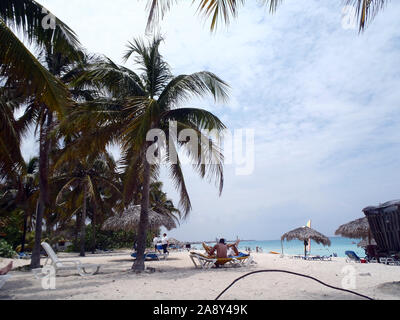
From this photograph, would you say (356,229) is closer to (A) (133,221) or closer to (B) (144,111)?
(A) (133,221)

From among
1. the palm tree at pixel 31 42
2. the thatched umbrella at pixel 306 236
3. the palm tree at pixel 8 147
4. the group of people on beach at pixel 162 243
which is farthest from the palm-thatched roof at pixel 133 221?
the palm tree at pixel 31 42

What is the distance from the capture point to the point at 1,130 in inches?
243

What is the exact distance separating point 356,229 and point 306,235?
2.65 metres

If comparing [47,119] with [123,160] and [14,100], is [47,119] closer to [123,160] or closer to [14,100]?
[14,100]

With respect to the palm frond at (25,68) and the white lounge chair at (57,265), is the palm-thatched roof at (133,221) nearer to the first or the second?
the white lounge chair at (57,265)

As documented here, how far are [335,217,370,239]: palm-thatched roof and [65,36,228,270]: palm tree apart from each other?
39.7 ft

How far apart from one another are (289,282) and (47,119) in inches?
349

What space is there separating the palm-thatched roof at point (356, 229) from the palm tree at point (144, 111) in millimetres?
12107

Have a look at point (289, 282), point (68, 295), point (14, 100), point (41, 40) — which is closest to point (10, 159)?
point (41, 40)

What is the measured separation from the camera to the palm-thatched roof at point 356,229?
18.0m

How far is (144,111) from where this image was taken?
333 inches

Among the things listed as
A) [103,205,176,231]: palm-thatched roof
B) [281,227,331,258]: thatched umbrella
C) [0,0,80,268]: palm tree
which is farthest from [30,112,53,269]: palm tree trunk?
[281,227,331,258]: thatched umbrella

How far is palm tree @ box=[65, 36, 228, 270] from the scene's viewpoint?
353 inches
